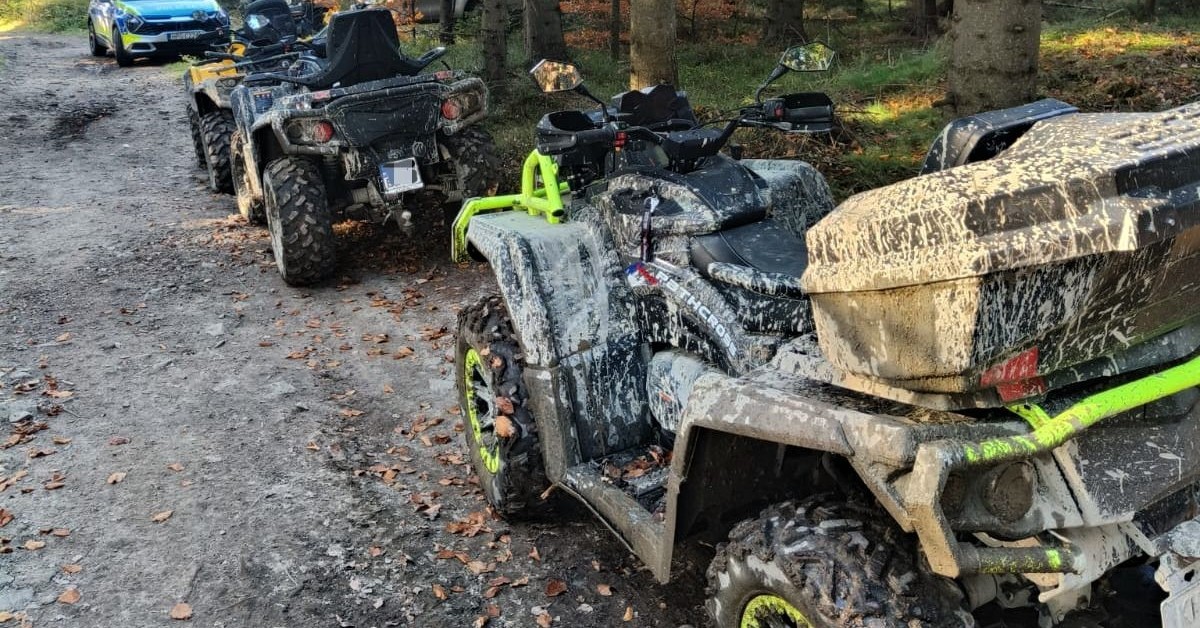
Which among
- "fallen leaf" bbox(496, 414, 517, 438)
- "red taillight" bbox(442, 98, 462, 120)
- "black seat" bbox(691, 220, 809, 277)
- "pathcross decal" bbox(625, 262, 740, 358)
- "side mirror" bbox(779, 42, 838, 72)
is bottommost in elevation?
"fallen leaf" bbox(496, 414, 517, 438)

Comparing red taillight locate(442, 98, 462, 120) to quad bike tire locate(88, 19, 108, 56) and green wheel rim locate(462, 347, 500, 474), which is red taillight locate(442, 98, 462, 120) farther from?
quad bike tire locate(88, 19, 108, 56)

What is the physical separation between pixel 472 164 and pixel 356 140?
105 cm

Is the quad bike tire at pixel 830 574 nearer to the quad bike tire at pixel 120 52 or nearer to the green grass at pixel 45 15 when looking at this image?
the quad bike tire at pixel 120 52

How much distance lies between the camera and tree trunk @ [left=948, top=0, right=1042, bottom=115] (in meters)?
6.80

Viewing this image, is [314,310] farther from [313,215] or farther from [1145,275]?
[1145,275]

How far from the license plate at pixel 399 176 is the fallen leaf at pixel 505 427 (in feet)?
13.7

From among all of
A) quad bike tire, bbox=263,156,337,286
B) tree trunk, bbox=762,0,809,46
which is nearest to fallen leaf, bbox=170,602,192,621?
quad bike tire, bbox=263,156,337,286

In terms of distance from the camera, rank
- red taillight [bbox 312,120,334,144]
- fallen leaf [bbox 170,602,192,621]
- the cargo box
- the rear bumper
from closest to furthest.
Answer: the cargo box
fallen leaf [bbox 170,602,192,621]
red taillight [bbox 312,120,334,144]
the rear bumper

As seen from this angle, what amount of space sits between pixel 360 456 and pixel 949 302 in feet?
12.2

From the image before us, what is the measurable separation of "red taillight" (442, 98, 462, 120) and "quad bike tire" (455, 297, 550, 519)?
3.88 m

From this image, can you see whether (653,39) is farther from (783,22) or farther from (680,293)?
(783,22)

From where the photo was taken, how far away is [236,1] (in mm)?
28109

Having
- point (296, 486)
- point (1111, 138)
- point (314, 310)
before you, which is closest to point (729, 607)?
point (1111, 138)

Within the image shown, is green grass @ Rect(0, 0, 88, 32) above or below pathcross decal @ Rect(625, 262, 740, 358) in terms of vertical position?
below
